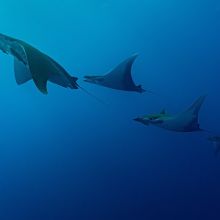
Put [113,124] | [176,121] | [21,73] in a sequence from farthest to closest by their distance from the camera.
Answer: [113,124]
[176,121]
[21,73]

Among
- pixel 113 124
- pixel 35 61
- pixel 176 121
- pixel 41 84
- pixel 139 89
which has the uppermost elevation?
pixel 35 61

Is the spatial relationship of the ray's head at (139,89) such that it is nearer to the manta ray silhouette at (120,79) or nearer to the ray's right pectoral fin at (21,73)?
the manta ray silhouette at (120,79)

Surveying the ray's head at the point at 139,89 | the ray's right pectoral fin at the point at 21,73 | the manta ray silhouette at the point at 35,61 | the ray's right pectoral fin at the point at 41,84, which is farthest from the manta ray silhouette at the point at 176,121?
the ray's right pectoral fin at the point at 41,84

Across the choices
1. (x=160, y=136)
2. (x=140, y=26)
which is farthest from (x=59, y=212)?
(x=140, y=26)

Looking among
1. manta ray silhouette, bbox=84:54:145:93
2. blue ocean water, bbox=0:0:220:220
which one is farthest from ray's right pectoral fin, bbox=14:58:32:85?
blue ocean water, bbox=0:0:220:220

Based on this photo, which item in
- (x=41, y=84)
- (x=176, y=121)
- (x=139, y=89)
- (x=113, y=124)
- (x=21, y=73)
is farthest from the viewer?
(x=113, y=124)

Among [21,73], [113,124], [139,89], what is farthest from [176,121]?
[113,124]

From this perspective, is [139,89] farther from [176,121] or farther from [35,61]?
[35,61]

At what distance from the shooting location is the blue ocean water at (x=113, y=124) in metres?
10.3

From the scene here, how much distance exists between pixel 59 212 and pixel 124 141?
277cm

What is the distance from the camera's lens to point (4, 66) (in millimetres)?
14688

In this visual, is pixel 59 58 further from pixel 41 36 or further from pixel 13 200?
pixel 13 200

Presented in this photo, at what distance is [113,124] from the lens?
12008mm

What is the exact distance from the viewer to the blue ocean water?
1032cm
